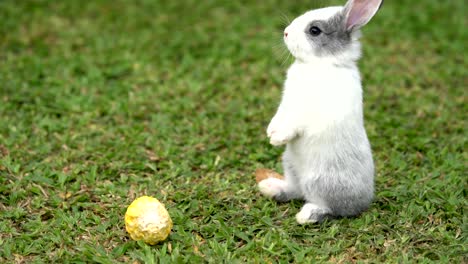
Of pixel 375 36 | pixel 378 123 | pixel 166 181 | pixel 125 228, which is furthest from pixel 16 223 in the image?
pixel 375 36

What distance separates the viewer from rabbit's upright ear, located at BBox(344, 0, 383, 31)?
12.8ft

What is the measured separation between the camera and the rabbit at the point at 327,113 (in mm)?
3885

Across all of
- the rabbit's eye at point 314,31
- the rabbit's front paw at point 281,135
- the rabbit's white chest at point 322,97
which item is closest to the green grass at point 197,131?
the rabbit's front paw at point 281,135

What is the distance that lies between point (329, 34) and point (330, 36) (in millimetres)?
14

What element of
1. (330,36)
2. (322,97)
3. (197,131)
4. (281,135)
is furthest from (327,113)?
(197,131)

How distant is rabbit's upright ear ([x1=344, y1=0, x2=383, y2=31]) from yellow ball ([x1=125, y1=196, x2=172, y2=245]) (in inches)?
60.5

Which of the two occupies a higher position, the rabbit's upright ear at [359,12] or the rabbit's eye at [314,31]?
the rabbit's upright ear at [359,12]

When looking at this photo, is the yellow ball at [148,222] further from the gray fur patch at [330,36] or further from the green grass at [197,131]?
the gray fur patch at [330,36]

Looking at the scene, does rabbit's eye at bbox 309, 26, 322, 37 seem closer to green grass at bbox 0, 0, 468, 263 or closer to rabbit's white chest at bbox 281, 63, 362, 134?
rabbit's white chest at bbox 281, 63, 362, 134

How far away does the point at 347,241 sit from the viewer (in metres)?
3.92

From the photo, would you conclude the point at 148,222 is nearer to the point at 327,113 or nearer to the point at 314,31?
the point at 327,113

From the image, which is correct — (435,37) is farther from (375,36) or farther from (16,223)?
(16,223)

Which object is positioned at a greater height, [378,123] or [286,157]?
[286,157]

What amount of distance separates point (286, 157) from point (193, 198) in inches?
26.2
